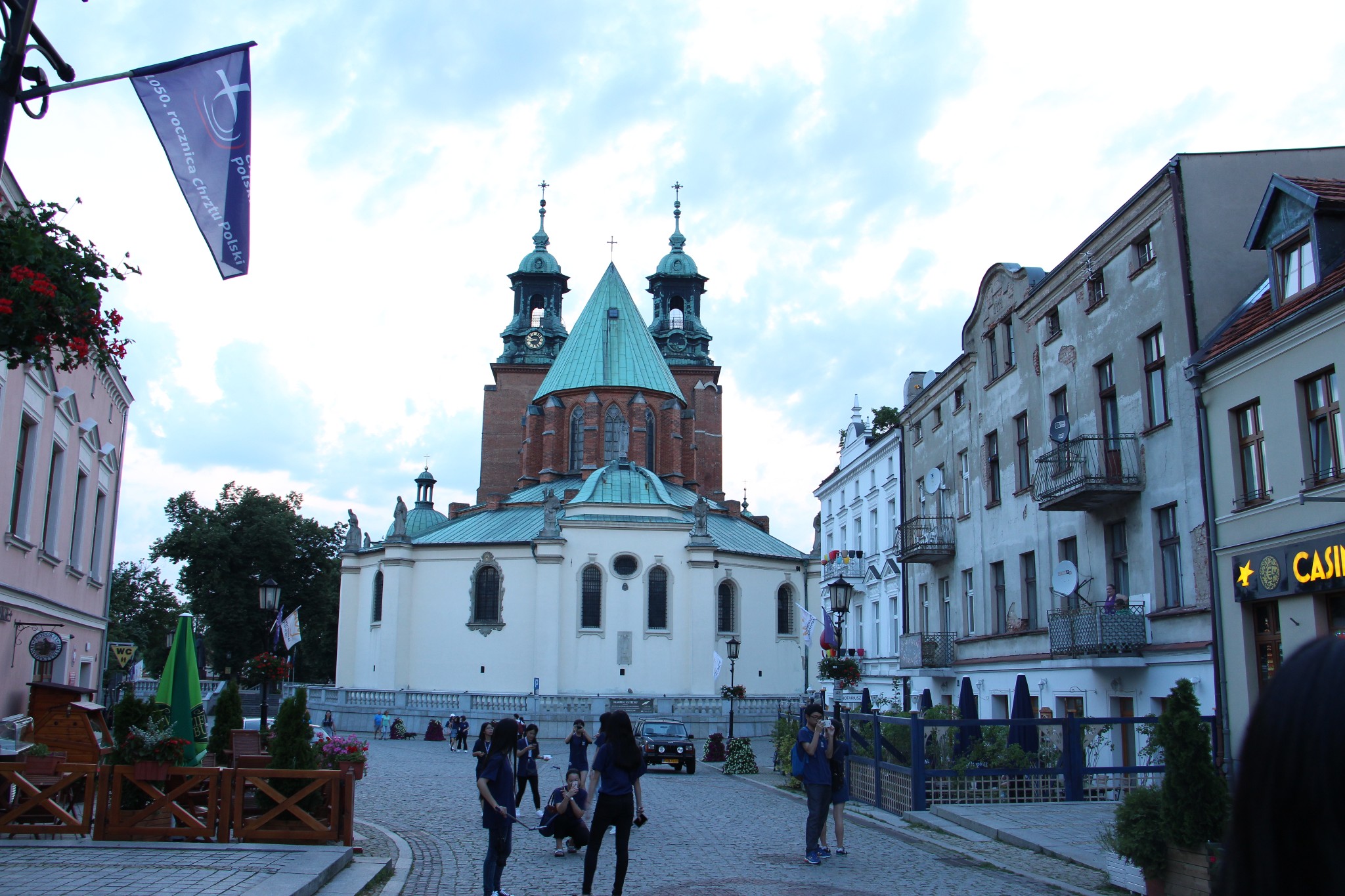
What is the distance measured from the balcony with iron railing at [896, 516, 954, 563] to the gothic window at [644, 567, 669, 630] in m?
22.7

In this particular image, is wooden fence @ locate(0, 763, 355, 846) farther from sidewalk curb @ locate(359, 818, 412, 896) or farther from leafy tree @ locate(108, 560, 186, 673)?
leafy tree @ locate(108, 560, 186, 673)

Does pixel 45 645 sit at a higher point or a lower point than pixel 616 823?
higher

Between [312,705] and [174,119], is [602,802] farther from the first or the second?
[312,705]

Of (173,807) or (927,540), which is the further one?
(927,540)

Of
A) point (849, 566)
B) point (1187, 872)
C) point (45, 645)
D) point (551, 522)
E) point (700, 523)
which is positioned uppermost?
point (700, 523)

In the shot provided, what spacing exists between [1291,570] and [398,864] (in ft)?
41.5

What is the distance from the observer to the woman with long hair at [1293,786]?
6.39 ft

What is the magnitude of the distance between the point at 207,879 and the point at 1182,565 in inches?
614

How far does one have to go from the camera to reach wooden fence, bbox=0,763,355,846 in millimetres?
12492

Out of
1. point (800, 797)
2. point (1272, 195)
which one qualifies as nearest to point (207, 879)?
point (800, 797)

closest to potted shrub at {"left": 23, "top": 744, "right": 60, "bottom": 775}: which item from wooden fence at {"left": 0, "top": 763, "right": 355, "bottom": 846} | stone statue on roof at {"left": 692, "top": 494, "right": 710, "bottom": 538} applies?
wooden fence at {"left": 0, "top": 763, "right": 355, "bottom": 846}

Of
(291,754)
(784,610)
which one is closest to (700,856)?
(291,754)

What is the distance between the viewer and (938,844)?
587 inches

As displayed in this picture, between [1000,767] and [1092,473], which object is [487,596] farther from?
[1000,767]
